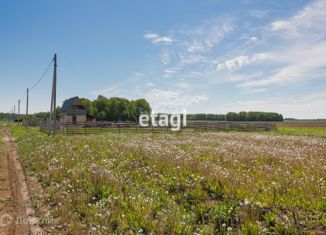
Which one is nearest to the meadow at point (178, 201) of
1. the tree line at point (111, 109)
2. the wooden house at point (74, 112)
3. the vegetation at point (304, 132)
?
the vegetation at point (304, 132)

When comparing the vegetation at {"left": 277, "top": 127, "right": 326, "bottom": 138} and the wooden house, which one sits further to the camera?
the wooden house

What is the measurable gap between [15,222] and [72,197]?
1.50m

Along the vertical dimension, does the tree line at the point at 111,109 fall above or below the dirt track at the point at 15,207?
above

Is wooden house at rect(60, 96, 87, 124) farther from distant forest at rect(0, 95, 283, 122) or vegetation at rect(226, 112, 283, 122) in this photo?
vegetation at rect(226, 112, 283, 122)

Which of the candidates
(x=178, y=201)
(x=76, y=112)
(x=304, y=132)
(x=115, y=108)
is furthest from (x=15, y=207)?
(x=115, y=108)

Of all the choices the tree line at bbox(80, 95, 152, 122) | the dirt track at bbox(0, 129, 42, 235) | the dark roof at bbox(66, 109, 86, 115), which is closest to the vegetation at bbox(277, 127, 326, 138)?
the dirt track at bbox(0, 129, 42, 235)

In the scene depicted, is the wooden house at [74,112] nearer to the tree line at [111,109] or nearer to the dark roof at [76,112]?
the dark roof at [76,112]

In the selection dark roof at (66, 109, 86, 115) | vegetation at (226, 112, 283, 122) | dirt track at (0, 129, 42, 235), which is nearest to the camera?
dirt track at (0, 129, 42, 235)

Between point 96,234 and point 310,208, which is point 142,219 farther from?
point 310,208

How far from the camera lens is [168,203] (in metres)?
6.46

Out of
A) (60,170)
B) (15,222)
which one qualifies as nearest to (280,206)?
(15,222)

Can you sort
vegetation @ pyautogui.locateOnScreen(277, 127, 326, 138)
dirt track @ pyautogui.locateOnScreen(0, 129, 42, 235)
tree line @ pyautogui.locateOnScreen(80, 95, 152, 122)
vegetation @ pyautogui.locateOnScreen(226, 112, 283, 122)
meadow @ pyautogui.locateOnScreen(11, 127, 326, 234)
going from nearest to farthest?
1. meadow @ pyautogui.locateOnScreen(11, 127, 326, 234)
2. dirt track @ pyautogui.locateOnScreen(0, 129, 42, 235)
3. vegetation @ pyautogui.locateOnScreen(277, 127, 326, 138)
4. tree line @ pyautogui.locateOnScreen(80, 95, 152, 122)
5. vegetation @ pyautogui.locateOnScreen(226, 112, 283, 122)

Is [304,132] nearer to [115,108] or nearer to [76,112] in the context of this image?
[76,112]

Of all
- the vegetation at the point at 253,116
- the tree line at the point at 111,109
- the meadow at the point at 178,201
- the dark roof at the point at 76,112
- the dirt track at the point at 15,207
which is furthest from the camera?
the vegetation at the point at 253,116
